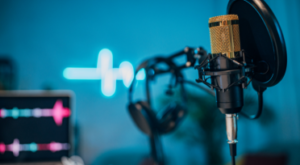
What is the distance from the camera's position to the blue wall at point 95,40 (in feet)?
6.63

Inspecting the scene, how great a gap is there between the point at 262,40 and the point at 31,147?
1253 millimetres

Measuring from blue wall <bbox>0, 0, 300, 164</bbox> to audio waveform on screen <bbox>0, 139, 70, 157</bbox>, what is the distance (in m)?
0.78

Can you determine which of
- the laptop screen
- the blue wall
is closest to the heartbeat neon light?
the blue wall

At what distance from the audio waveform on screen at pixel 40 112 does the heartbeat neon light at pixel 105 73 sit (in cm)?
77

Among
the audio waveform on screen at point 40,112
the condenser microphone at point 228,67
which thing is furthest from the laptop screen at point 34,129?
the condenser microphone at point 228,67

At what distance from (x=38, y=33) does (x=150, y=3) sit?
96 cm

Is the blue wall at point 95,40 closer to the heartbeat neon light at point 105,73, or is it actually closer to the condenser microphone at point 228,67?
the heartbeat neon light at point 105,73

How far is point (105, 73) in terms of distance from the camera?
6.70 ft

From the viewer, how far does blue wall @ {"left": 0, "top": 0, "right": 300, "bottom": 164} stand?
2020mm

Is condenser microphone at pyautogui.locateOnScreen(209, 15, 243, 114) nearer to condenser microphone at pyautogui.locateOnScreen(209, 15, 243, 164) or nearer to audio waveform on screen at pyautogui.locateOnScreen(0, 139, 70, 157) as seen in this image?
condenser microphone at pyautogui.locateOnScreen(209, 15, 243, 164)

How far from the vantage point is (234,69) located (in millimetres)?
344

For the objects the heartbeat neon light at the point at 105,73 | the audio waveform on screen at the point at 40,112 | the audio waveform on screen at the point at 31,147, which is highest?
the heartbeat neon light at the point at 105,73

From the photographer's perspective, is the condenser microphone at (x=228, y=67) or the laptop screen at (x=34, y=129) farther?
the laptop screen at (x=34, y=129)

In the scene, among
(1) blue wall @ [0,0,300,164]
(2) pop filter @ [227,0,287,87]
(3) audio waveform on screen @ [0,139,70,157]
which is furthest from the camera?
(1) blue wall @ [0,0,300,164]
